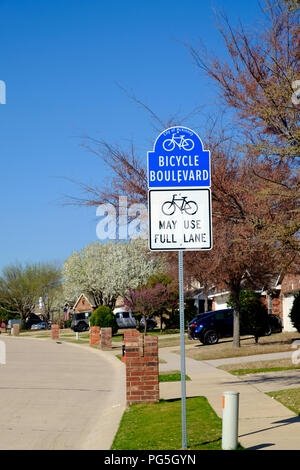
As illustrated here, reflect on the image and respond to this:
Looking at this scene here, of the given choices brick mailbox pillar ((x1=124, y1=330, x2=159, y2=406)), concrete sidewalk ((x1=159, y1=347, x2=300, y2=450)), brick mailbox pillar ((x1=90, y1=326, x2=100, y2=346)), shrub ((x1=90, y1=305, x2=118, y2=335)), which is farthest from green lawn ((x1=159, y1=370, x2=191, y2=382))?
shrub ((x1=90, y1=305, x2=118, y2=335))

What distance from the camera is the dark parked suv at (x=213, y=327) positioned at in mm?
29281

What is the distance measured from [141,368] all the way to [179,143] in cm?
492

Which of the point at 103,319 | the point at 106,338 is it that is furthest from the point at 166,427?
the point at 103,319

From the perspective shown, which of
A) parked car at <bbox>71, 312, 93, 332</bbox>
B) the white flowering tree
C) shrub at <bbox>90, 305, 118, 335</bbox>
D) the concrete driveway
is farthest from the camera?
the white flowering tree

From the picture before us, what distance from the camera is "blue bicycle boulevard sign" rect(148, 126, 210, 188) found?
788cm

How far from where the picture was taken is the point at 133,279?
58031 mm

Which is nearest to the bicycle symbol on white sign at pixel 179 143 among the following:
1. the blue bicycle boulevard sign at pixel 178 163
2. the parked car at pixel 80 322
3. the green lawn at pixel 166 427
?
the blue bicycle boulevard sign at pixel 178 163

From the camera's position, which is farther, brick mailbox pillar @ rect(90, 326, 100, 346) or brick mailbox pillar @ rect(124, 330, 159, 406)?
brick mailbox pillar @ rect(90, 326, 100, 346)

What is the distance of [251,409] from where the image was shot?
1057cm

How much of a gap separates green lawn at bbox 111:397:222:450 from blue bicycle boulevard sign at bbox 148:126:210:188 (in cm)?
332

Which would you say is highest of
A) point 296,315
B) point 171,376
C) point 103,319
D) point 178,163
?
point 178,163

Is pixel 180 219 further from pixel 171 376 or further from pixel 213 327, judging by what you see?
pixel 213 327

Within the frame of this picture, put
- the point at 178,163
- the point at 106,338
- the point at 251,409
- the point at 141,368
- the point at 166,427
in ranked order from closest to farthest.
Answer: the point at 178,163 → the point at 166,427 → the point at 251,409 → the point at 141,368 → the point at 106,338

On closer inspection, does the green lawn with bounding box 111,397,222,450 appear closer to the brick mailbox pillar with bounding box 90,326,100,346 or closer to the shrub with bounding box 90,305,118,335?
the brick mailbox pillar with bounding box 90,326,100,346
